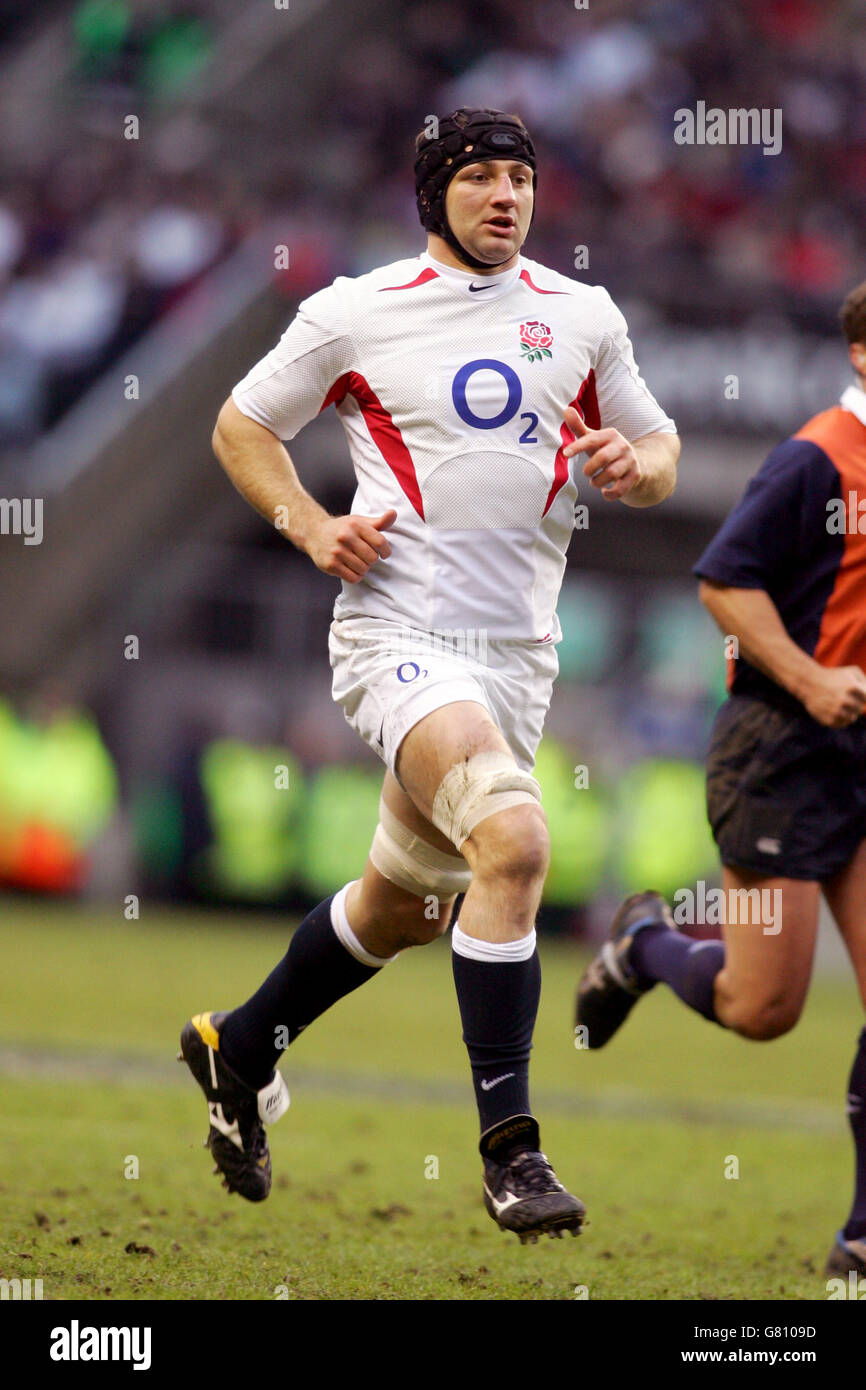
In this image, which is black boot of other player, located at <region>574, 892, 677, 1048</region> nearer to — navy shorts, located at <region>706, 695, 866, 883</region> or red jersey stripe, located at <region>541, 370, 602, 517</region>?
navy shorts, located at <region>706, 695, 866, 883</region>

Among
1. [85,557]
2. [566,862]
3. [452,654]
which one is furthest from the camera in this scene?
[85,557]

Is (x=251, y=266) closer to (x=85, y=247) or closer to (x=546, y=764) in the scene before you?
(x=85, y=247)

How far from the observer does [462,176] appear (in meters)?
4.71

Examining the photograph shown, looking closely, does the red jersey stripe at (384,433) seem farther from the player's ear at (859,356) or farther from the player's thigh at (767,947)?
the player's thigh at (767,947)

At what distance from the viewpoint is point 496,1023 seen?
4.25m

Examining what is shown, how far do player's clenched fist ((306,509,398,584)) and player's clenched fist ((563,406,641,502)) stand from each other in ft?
1.59

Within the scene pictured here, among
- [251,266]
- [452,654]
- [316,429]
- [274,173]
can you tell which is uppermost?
[274,173]

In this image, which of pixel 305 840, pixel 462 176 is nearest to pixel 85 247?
pixel 305 840

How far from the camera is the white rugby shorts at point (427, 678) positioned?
14.6 ft

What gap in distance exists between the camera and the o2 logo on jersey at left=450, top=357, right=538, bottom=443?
4.60 meters

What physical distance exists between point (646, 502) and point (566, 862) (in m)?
10.2

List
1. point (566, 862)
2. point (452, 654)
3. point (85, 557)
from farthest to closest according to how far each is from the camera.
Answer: point (85, 557), point (566, 862), point (452, 654)

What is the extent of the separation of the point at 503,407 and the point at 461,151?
0.67 meters

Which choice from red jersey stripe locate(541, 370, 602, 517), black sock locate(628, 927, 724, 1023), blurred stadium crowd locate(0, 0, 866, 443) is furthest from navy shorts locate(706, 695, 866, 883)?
blurred stadium crowd locate(0, 0, 866, 443)
